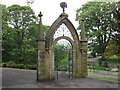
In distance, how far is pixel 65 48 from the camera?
9.76 meters

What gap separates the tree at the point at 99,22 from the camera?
1527 cm

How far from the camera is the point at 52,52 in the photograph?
888 cm

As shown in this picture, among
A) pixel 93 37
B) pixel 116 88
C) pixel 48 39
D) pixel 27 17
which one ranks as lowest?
pixel 116 88

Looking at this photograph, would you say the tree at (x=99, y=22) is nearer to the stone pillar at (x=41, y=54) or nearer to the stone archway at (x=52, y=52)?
the stone archway at (x=52, y=52)

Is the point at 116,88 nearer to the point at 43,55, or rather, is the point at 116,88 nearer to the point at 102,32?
the point at 43,55

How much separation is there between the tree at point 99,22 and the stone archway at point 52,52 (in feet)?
20.9

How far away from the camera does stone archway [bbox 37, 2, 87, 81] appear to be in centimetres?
853

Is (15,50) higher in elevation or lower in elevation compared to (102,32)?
lower

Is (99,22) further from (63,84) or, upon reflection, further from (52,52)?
(63,84)

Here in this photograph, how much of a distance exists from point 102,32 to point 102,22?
85.4 inches

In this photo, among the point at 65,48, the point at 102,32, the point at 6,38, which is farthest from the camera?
the point at 6,38

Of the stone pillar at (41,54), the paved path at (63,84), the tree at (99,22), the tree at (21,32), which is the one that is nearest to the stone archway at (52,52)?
the stone pillar at (41,54)

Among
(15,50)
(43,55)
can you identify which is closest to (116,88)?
(43,55)

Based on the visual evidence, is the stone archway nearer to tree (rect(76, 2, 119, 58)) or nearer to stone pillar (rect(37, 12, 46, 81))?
stone pillar (rect(37, 12, 46, 81))
